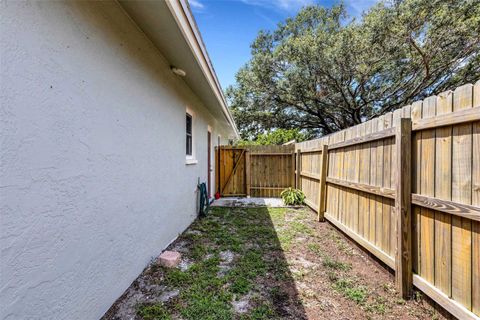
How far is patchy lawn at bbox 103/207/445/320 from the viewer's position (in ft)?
7.38

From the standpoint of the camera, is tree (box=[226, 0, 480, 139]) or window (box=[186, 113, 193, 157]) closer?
window (box=[186, 113, 193, 157])

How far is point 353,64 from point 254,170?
28.0 feet

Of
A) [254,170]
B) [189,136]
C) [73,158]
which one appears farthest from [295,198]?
[73,158]

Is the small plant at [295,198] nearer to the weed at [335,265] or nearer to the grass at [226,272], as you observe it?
the grass at [226,272]

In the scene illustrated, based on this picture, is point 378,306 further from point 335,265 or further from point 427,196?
point 427,196

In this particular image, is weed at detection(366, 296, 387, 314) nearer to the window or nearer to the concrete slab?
the window

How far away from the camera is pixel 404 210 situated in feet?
8.27

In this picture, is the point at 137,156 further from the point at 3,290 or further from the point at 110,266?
the point at 3,290

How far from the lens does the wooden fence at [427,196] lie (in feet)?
6.08

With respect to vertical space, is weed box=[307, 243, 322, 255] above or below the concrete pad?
below

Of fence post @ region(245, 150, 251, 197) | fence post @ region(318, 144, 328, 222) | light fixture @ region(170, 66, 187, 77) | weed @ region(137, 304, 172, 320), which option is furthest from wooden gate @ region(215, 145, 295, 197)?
weed @ region(137, 304, 172, 320)

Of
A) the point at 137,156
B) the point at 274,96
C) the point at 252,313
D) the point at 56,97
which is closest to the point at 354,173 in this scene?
the point at 252,313

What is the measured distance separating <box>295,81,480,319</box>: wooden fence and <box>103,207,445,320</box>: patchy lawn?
0.98 feet

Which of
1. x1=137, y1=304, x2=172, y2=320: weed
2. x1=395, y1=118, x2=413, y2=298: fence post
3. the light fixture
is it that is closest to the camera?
x1=137, y1=304, x2=172, y2=320: weed
